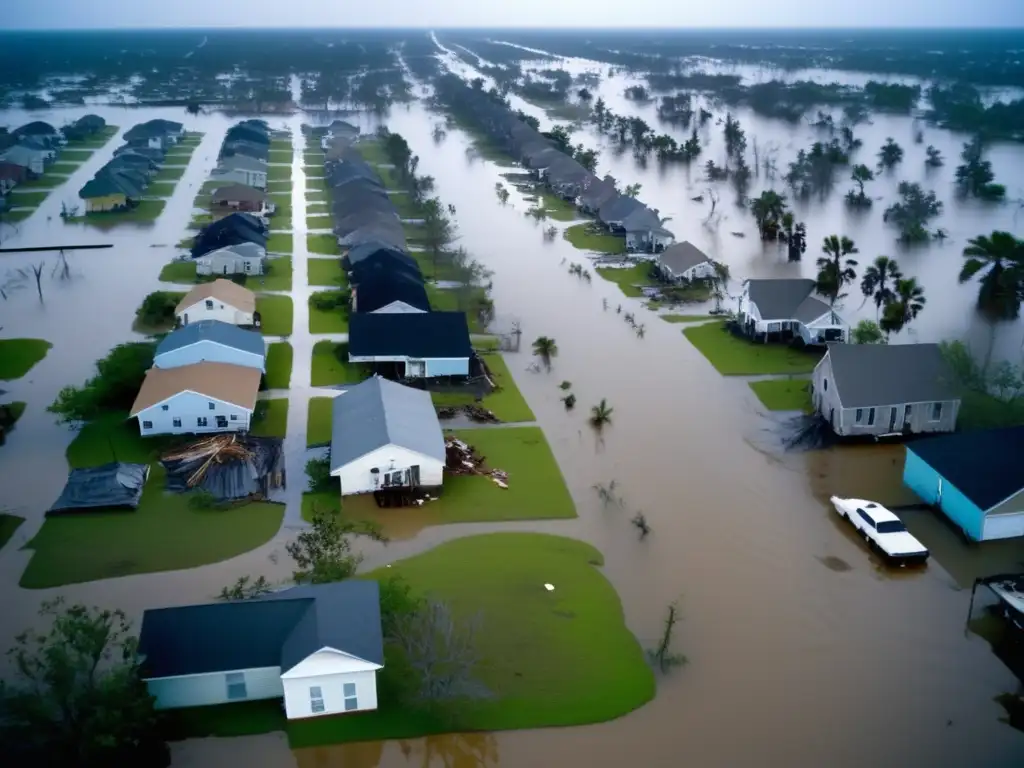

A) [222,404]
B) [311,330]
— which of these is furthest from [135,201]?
[222,404]

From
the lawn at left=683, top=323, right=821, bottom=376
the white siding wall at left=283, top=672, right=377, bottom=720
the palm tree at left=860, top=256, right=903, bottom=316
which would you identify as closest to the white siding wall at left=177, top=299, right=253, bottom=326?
the lawn at left=683, top=323, right=821, bottom=376

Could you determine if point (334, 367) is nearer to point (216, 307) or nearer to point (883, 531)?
point (216, 307)

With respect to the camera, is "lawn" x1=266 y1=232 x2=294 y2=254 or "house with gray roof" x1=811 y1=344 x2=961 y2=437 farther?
"lawn" x1=266 y1=232 x2=294 y2=254

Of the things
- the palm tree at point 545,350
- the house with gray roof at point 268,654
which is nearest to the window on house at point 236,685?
the house with gray roof at point 268,654

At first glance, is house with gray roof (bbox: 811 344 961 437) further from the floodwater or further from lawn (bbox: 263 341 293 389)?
lawn (bbox: 263 341 293 389)

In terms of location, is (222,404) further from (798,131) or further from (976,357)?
(798,131)

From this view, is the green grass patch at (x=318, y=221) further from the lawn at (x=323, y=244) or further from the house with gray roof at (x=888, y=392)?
the house with gray roof at (x=888, y=392)

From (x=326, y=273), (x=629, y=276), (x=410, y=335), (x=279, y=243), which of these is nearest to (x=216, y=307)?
(x=410, y=335)
